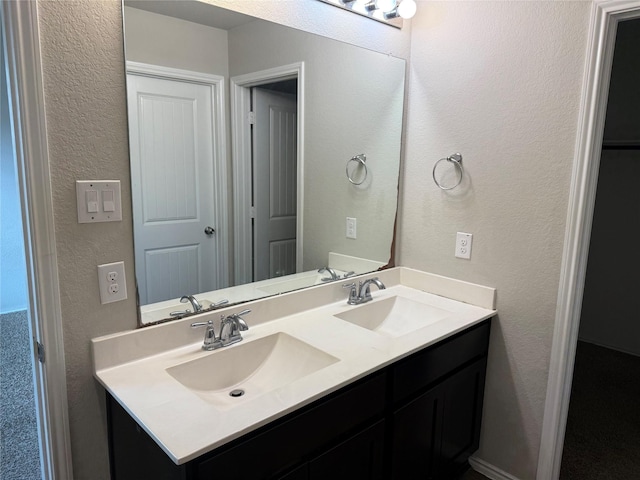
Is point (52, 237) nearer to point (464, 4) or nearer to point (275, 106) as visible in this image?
point (275, 106)

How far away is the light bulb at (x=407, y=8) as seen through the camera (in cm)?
195

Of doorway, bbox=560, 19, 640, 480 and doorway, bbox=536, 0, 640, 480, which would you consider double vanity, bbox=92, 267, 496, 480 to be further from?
doorway, bbox=560, 19, 640, 480

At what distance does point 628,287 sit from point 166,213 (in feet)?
11.7

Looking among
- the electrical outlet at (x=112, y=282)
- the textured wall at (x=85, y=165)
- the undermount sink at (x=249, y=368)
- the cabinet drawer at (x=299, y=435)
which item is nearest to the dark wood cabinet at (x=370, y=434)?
the cabinet drawer at (x=299, y=435)

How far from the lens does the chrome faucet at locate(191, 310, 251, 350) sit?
152 cm

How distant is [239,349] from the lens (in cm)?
153

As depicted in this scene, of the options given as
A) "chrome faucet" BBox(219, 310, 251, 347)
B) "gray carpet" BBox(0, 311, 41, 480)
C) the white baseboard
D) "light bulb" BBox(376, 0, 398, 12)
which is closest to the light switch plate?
"chrome faucet" BBox(219, 310, 251, 347)

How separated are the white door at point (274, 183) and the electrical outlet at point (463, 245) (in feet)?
2.53

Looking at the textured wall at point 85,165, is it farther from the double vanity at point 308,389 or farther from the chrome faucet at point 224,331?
the chrome faucet at point 224,331

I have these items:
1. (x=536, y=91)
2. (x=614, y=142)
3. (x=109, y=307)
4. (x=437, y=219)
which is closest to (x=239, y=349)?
(x=109, y=307)

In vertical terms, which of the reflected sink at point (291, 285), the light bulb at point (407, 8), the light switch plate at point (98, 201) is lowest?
the reflected sink at point (291, 285)

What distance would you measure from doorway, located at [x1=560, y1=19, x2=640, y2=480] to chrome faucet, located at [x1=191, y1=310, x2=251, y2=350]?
2.23m

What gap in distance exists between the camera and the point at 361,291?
2.07m

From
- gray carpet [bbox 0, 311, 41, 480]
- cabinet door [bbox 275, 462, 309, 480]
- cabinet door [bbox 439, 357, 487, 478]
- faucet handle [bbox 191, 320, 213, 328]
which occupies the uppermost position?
faucet handle [bbox 191, 320, 213, 328]
